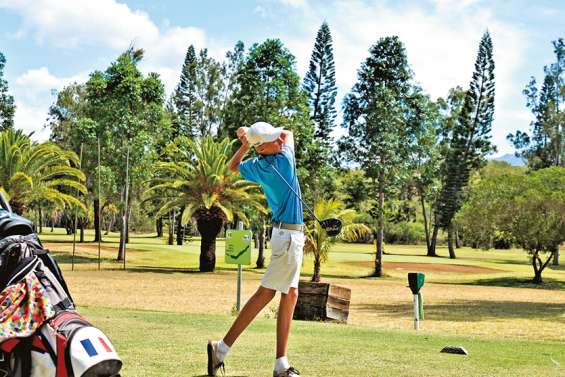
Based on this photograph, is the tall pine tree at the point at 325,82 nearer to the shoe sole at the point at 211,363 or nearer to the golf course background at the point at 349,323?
the golf course background at the point at 349,323

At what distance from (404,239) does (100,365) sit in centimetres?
10556

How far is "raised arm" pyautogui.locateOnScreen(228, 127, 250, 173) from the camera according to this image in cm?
548

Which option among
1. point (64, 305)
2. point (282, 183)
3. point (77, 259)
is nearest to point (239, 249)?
point (282, 183)

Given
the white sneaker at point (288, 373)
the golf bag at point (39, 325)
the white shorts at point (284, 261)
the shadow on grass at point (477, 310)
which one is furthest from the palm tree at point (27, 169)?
the golf bag at point (39, 325)

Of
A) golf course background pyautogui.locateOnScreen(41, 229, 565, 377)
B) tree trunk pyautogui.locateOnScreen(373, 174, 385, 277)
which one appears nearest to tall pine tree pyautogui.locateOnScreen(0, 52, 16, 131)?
golf course background pyautogui.locateOnScreen(41, 229, 565, 377)

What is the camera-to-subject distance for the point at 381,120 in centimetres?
4375

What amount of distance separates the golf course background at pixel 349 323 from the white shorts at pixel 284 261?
814mm

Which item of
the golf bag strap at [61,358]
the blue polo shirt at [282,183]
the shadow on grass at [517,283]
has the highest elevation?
the blue polo shirt at [282,183]

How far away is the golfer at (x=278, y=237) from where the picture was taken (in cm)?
538

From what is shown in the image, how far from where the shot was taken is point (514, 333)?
16641mm

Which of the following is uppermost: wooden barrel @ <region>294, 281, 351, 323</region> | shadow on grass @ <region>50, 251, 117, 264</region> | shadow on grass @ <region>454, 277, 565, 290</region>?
wooden barrel @ <region>294, 281, 351, 323</region>

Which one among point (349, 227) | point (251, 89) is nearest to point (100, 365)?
point (349, 227)

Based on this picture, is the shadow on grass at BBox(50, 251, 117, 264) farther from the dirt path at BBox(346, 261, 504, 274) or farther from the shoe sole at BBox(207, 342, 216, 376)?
the shoe sole at BBox(207, 342, 216, 376)

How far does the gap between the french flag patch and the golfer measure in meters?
2.78
